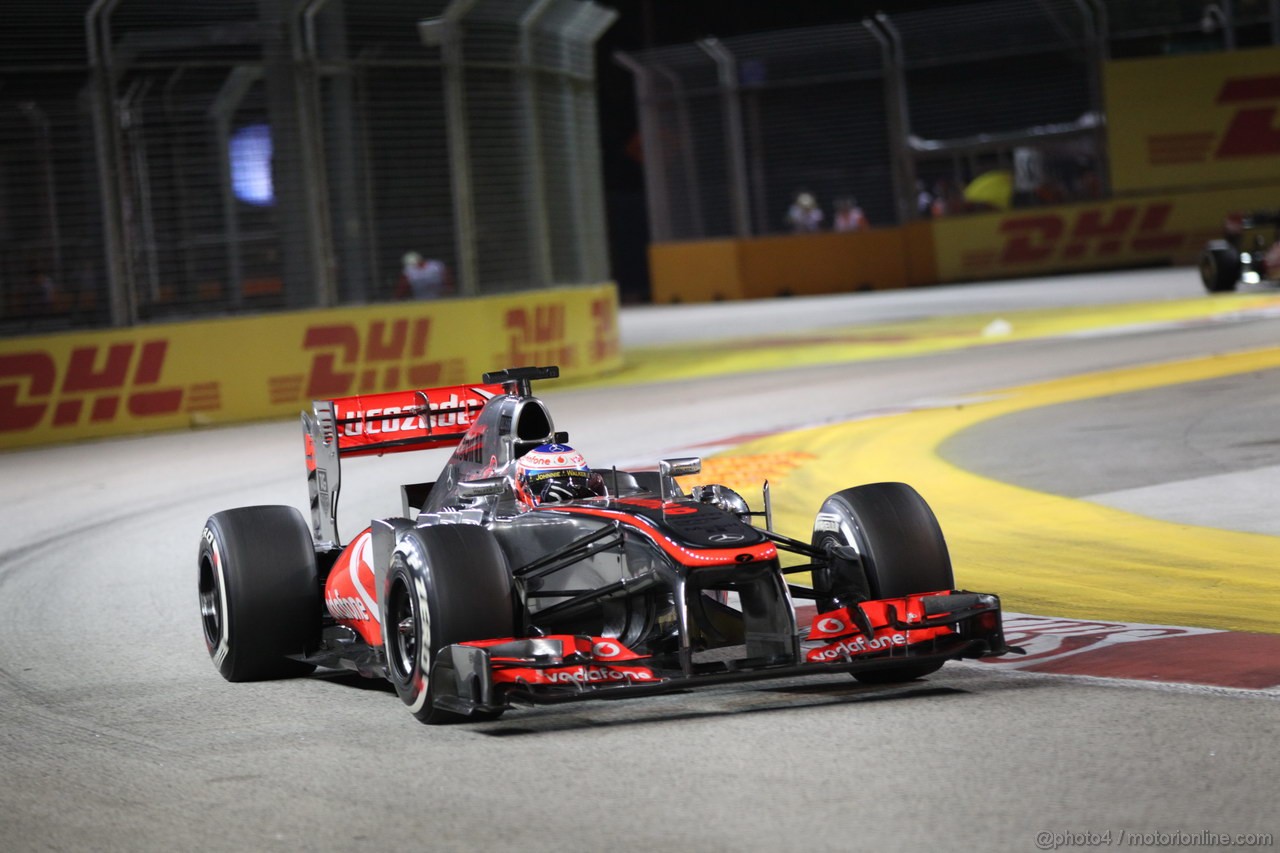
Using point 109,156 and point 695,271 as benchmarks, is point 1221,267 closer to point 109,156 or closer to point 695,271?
point 109,156

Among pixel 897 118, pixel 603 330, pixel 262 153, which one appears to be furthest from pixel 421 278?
pixel 897 118

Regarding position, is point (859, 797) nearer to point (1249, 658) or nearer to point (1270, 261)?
point (1249, 658)

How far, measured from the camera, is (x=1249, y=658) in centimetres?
639

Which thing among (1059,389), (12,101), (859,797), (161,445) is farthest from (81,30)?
(859,797)

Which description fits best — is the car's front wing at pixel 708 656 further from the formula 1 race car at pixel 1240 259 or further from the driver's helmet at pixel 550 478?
the formula 1 race car at pixel 1240 259

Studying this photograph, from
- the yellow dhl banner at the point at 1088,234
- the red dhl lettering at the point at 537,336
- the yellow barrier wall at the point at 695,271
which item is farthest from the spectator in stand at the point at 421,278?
the yellow barrier wall at the point at 695,271

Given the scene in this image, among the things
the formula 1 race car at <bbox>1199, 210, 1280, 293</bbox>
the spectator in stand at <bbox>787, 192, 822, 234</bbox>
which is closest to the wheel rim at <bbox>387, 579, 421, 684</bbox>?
the formula 1 race car at <bbox>1199, 210, 1280, 293</bbox>

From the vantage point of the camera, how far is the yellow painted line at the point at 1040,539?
7.62 metres

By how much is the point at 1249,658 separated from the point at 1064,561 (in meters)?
2.29

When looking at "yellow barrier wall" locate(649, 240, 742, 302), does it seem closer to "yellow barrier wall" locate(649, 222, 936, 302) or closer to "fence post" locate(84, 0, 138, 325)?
"yellow barrier wall" locate(649, 222, 936, 302)

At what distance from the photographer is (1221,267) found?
2556 centimetres

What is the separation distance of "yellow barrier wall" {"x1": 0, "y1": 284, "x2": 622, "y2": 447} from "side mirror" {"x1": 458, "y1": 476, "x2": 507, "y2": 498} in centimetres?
1184

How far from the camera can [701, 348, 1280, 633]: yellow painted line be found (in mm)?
7617

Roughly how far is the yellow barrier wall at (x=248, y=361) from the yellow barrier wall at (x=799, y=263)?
18.2 m
